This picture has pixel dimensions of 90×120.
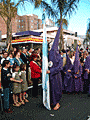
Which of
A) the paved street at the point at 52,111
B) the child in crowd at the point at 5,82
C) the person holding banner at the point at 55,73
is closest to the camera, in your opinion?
the paved street at the point at 52,111

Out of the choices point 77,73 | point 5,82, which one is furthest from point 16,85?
point 77,73

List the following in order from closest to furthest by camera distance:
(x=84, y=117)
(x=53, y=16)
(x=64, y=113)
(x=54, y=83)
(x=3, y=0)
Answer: (x=84, y=117) → (x=64, y=113) → (x=54, y=83) → (x=3, y=0) → (x=53, y=16)

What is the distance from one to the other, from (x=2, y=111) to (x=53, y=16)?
9.21m

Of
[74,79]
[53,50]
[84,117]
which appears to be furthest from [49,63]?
[74,79]

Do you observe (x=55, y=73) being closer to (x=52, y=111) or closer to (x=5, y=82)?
(x=52, y=111)

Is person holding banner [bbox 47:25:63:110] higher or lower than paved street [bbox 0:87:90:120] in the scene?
higher

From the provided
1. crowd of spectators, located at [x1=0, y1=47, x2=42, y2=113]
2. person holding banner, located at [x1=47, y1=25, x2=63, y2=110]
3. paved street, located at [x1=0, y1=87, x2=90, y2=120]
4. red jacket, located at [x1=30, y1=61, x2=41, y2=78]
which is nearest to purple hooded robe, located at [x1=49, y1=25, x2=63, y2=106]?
person holding banner, located at [x1=47, y1=25, x2=63, y2=110]

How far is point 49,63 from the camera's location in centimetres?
454

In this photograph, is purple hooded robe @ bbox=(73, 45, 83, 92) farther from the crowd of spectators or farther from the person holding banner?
the person holding banner

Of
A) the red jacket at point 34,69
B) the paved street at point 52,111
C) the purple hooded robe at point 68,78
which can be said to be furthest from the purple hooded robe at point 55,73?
the purple hooded robe at point 68,78

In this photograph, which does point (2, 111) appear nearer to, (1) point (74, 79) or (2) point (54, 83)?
(2) point (54, 83)

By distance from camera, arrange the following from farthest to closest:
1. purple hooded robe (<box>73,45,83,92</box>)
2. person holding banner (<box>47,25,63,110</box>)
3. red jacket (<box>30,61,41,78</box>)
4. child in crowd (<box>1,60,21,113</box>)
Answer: purple hooded robe (<box>73,45,83,92</box>) < red jacket (<box>30,61,41,78</box>) < person holding banner (<box>47,25,63,110</box>) < child in crowd (<box>1,60,21,113</box>)

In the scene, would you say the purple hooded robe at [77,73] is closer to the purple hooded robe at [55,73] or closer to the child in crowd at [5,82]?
the purple hooded robe at [55,73]

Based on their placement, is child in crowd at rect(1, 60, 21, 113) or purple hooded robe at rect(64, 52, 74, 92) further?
purple hooded robe at rect(64, 52, 74, 92)
